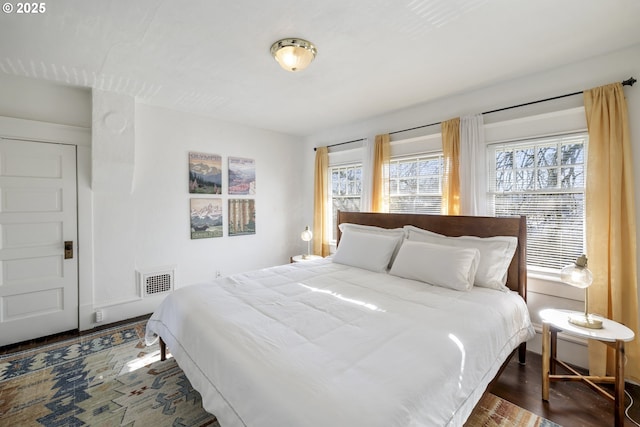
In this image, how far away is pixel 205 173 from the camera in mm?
3672

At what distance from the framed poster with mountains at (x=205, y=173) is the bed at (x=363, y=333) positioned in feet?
5.65

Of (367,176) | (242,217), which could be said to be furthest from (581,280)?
(242,217)

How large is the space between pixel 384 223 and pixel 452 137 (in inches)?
47.9

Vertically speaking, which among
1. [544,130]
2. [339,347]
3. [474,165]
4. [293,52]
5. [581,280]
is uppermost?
[293,52]

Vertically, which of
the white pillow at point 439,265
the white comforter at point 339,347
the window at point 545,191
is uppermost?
the window at point 545,191

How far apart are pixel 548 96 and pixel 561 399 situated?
2.43 metres

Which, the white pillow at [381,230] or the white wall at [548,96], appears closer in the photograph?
the white wall at [548,96]

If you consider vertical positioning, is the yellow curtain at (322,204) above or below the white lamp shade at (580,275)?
above

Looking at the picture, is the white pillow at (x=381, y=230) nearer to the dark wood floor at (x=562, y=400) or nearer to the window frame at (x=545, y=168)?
the window frame at (x=545, y=168)

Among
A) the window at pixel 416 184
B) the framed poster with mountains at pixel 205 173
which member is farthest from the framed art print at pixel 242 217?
the window at pixel 416 184

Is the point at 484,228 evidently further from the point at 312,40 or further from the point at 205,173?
the point at 205,173

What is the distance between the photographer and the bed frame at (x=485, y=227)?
7.58ft

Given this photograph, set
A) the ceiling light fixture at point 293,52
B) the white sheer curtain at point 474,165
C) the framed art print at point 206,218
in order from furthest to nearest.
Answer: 1. the framed art print at point 206,218
2. the white sheer curtain at point 474,165
3. the ceiling light fixture at point 293,52

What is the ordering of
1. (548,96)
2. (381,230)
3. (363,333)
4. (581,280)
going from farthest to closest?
(381,230), (548,96), (581,280), (363,333)
